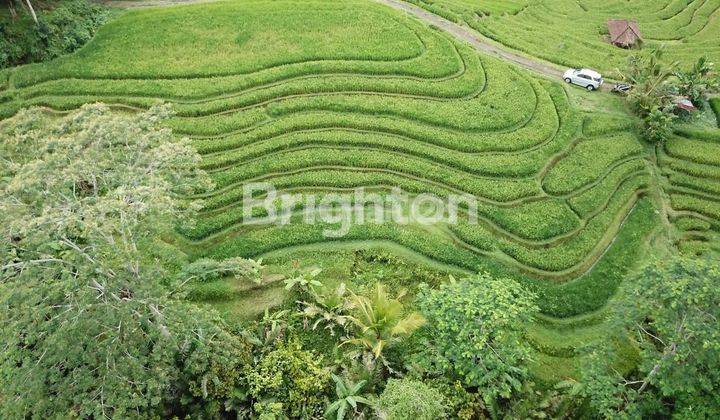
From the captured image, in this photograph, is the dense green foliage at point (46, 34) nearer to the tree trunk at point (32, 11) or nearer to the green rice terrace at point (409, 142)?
the tree trunk at point (32, 11)

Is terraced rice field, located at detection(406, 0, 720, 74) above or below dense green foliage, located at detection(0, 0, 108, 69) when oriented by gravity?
above

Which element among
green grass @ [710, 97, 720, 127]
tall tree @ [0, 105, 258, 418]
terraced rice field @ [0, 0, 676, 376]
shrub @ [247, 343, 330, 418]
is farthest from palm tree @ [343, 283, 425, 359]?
green grass @ [710, 97, 720, 127]

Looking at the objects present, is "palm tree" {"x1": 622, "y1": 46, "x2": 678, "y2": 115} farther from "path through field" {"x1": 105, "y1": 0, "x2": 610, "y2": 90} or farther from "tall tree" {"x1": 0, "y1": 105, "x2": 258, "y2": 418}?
"tall tree" {"x1": 0, "y1": 105, "x2": 258, "y2": 418}

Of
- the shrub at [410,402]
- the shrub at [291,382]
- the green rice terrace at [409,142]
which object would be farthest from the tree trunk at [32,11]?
the shrub at [410,402]

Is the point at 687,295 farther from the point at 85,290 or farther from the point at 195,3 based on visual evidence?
the point at 195,3

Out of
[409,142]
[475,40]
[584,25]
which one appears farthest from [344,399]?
[584,25]

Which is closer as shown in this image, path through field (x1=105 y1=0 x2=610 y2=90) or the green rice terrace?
the green rice terrace
